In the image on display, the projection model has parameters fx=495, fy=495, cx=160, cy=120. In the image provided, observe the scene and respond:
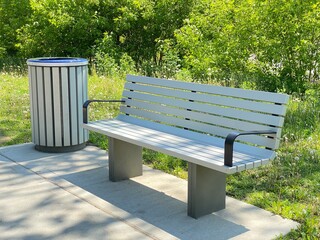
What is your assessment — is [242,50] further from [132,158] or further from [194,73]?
[132,158]

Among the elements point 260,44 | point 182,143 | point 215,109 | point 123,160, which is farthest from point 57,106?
point 260,44

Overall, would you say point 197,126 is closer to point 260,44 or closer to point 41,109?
point 41,109

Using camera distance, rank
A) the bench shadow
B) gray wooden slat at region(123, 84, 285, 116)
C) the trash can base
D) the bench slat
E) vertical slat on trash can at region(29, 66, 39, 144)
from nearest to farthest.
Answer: the bench slat
the bench shadow
gray wooden slat at region(123, 84, 285, 116)
vertical slat on trash can at region(29, 66, 39, 144)
the trash can base

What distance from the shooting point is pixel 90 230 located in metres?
3.85

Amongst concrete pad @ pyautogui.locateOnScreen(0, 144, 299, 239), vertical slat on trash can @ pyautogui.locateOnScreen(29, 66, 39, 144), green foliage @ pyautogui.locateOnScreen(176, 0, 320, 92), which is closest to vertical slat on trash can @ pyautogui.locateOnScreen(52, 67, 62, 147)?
vertical slat on trash can @ pyautogui.locateOnScreen(29, 66, 39, 144)

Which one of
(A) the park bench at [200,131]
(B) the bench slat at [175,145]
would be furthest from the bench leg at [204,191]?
(B) the bench slat at [175,145]

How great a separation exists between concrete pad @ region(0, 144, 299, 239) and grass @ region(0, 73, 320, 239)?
0.48 feet

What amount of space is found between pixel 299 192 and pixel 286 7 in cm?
551

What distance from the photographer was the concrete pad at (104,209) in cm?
382

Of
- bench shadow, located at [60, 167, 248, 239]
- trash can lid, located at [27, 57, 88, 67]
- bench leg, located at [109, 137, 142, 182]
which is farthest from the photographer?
trash can lid, located at [27, 57, 88, 67]

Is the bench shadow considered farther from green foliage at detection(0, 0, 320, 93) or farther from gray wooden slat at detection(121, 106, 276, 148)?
green foliage at detection(0, 0, 320, 93)

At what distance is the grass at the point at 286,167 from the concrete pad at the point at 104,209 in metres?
0.15

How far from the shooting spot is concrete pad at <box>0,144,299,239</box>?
382cm

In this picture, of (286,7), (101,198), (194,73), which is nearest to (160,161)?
(101,198)
